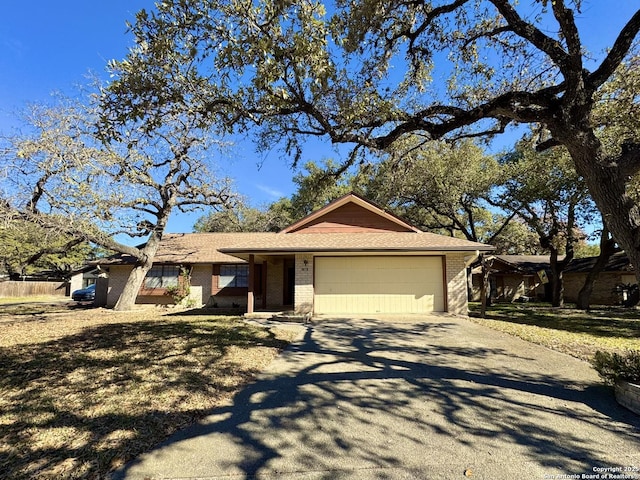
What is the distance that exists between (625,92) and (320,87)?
255 inches

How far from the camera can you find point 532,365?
6.61 m

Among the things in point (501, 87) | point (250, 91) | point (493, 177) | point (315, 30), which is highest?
point (493, 177)

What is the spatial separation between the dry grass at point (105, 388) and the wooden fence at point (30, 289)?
32.0 m

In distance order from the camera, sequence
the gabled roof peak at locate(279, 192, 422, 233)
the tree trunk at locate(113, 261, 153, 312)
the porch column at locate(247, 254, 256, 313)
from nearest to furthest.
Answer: the porch column at locate(247, 254, 256, 313) < the gabled roof peak at locate(279, 192, 422, 233) < the tree trunk at locate(113, 261, 153, 312)

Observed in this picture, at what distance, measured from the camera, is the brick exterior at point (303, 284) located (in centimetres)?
1373

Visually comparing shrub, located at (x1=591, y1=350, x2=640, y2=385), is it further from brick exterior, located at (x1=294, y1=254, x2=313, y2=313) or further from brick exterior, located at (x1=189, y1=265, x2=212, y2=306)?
brick exterior, located at (x1=189, y1=265, x2=212, y2=306)

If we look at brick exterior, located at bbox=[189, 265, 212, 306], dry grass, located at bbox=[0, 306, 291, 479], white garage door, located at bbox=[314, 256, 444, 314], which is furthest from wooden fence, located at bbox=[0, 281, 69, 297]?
white garage door, located at bbox=[314, 256, 444, 314]

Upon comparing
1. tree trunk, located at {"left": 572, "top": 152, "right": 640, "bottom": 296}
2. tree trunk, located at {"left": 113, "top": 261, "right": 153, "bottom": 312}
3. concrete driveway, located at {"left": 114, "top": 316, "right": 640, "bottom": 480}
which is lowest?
concrete driveway, located at {"left": 114, "top": 316, "right": 640, "bottom": 480}

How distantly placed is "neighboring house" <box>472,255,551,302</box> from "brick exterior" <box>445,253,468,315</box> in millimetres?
16766

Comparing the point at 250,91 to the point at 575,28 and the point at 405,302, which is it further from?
the point at 405,302

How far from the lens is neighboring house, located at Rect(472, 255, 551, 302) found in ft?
95.6

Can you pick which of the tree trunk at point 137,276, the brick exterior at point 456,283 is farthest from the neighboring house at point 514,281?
the tree trunk at point 137,276

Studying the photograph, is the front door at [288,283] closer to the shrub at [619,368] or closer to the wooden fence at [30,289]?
the shrub at [619,368]

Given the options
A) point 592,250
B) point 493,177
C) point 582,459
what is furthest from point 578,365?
point 592,250
